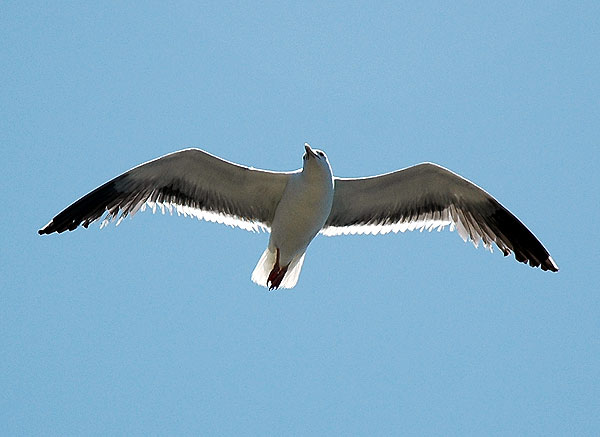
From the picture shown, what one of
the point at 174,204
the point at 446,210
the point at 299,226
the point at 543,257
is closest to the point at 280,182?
the point at 299,226

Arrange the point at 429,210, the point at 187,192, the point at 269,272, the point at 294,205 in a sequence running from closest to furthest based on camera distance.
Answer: the point at 294,205 < the point at 187,192 < the point at 269,272 < the point at 429,210

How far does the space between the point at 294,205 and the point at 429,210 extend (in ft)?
5.06

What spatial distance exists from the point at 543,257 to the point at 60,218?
4658 millimetres

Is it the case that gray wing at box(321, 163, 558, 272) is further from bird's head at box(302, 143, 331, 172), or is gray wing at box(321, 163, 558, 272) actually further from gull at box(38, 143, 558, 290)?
bird's head at box(302, 143, 331, 172)

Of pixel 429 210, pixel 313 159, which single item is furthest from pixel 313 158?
pixel 429 210

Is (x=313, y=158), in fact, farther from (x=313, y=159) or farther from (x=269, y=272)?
(x=269, y=272)

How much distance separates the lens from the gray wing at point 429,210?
9.50 m

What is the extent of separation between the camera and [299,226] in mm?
9141

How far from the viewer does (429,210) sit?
9.80m

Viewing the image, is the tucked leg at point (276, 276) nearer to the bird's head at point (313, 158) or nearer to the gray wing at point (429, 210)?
the gray wing at point (429, 210)

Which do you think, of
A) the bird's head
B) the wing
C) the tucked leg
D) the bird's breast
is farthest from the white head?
the tucked leg

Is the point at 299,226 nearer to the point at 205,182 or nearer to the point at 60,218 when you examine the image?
the point at 205,182

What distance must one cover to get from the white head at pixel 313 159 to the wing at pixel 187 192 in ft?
1.61

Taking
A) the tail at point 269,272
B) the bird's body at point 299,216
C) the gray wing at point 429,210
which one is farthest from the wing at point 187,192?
the gray wing at point 429,210
